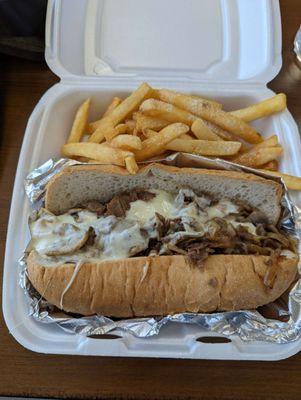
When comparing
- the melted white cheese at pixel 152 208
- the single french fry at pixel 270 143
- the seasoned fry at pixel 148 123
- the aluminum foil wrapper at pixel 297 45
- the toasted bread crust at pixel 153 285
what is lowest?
the toasted bread crust at pixel 153 285

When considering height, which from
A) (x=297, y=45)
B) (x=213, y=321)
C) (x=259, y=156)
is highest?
(x=297, y=45)

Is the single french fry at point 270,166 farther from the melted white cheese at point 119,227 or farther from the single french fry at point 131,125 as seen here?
the single french fry at point 131,125

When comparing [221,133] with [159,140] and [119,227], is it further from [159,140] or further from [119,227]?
[119,227]

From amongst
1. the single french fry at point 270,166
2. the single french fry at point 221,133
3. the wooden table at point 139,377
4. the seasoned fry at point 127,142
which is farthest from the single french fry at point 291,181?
the wooden table at point 139,377

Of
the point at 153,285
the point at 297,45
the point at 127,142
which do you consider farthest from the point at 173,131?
the point at 297,45

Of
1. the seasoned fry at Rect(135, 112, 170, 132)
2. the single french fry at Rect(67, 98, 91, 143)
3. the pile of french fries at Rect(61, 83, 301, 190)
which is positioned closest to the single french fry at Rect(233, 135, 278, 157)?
the pile of french fries at Rect(61, 83, 301, 190)

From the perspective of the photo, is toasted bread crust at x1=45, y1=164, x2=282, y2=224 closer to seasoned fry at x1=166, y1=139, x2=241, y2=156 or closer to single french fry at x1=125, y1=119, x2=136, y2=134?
seasoned fry at x1=166, y1=139, x2=241, y2=156

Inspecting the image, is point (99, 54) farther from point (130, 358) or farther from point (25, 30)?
point (130, 358)

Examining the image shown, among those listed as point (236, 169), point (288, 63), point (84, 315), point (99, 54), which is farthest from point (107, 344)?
point (288, 63)
